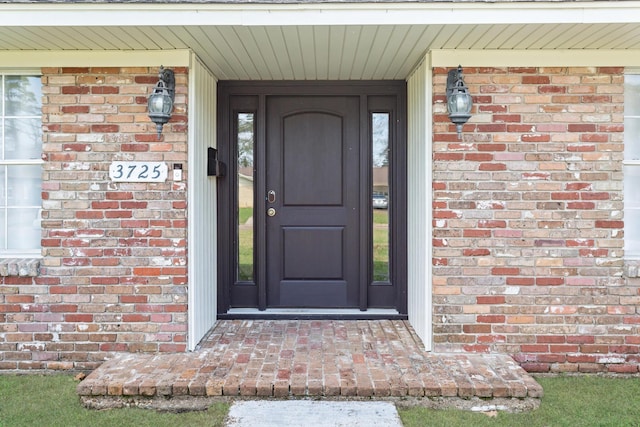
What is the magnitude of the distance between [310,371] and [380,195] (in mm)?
1858

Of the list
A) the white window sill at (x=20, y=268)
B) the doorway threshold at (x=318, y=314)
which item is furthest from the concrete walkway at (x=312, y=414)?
the white window sill at (x=20, y=268)

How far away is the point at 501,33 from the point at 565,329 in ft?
7.22

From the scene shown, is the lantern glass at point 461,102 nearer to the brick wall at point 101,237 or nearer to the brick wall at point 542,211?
the brick wall at point 542,211

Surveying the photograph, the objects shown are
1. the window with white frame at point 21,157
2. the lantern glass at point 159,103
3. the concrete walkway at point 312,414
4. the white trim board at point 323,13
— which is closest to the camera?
the concrete walkway at point 312,414

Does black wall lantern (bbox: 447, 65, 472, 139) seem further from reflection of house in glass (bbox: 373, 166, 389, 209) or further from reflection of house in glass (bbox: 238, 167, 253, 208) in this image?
reflection of house in glass (bbox: 238, 167, 253, 208)

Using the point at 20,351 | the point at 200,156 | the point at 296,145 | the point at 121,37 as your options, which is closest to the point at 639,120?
the point at 296,145

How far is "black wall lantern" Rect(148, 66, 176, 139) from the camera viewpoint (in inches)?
125

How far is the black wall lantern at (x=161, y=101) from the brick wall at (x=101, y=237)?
0.31 ft

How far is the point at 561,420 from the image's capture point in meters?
2.67

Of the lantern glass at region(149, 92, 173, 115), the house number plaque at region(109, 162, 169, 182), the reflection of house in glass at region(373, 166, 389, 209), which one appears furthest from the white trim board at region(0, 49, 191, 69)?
the reflection of house in glass at region(373, 166, 389, 209)

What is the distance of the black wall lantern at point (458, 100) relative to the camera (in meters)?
3.19

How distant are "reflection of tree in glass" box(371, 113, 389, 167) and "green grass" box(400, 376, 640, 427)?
7.38 ft

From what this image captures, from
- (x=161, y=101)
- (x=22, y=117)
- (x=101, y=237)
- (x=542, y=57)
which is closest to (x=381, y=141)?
(x=542, y=57)

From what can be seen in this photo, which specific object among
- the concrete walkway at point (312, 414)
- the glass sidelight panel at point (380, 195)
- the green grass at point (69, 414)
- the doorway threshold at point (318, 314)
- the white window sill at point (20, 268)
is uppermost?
the glass sidelight panel at point (380, 195)
